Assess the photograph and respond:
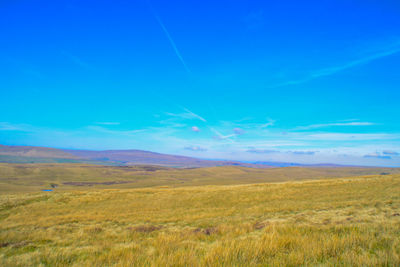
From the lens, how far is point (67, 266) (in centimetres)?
455

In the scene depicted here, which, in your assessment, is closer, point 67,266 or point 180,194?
point 67,266

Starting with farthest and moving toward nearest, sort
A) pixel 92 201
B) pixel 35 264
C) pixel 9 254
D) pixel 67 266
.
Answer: pixel 92 201
pixel 9 254
pixel 35 264
pixel 67 266

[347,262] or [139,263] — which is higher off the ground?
[347,262]

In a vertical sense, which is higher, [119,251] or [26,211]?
[119,251]

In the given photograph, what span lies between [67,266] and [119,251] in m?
1.20

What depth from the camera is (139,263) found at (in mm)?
4176

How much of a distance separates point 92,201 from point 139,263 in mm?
27057

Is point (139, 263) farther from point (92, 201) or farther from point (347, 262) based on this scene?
point (92, 201)

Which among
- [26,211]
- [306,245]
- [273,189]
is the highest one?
[306,245]

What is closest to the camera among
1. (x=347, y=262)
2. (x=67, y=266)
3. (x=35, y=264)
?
(x=347, y=262)

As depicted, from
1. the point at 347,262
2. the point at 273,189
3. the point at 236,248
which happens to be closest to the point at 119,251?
the point at 236,248

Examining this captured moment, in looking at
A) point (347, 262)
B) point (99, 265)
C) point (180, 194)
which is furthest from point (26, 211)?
point (347, 262)

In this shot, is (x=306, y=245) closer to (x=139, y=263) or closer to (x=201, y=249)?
(x=201, y=249)

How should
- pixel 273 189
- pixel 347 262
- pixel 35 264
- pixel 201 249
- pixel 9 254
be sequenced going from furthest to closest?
1. pixel 273 189
2. pixel 9 254
3. pixel 201 249
4. pixel 35 264
5. pixel 347 262
